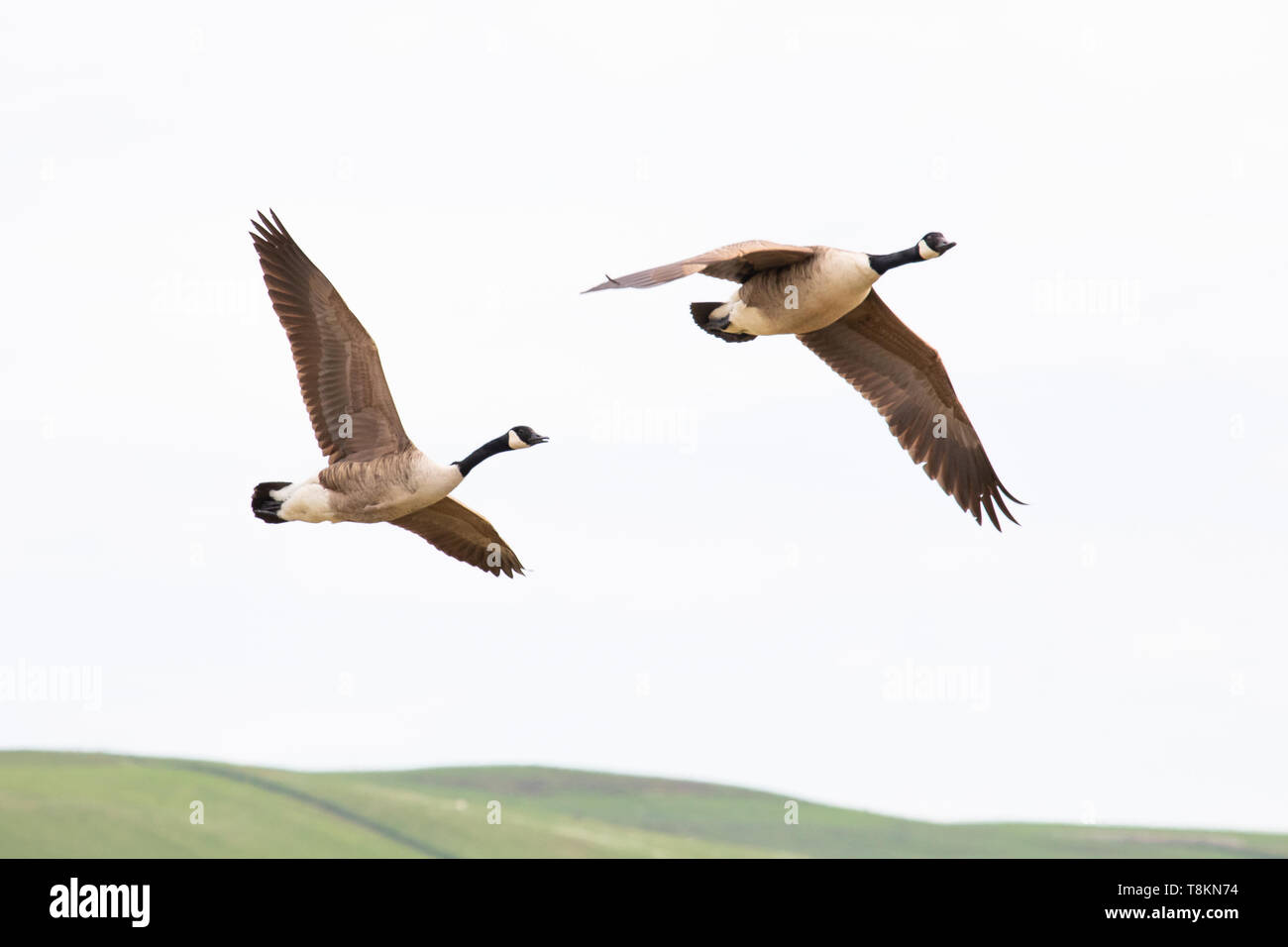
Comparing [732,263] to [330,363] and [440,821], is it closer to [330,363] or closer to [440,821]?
[330,363]

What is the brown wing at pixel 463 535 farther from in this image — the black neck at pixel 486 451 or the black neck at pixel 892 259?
the black neck at pixel 892 259

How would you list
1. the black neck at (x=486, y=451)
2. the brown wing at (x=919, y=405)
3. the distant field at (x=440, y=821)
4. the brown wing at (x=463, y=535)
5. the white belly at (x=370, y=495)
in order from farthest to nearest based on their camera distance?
1. the distant field at (x=440, y=821)
2. the brown wing at (x=919, y=405)
3. the brown wing at (x=463, y=535)
4. the black neck at (x=486, y=451)
5. the white belly at (x=370, y=495)

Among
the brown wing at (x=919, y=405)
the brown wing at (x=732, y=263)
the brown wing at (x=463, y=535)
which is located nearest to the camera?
the brown wing at (x=732, y=263)

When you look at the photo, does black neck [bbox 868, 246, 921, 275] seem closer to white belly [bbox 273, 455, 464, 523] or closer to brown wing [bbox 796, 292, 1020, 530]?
brown wing [bbox 796, 292, 1020, 530]

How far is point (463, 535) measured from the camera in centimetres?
1352

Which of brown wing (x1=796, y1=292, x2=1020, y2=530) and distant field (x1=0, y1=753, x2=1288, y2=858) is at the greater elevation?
brown wing (x1=796, y1=292, x2=1020, y2=530)

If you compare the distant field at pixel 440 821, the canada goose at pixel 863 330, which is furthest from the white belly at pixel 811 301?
the distant field at pixel 440 821

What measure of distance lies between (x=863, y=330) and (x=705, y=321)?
2158 mm

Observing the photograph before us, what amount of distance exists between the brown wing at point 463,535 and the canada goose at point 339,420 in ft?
3.63

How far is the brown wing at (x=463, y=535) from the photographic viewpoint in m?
13.1

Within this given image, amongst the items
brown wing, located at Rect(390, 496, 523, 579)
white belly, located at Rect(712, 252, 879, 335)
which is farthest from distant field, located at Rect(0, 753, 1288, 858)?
white belly, located at Rect(712, 252, 879, 335)

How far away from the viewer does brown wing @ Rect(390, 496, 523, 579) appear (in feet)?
42.9

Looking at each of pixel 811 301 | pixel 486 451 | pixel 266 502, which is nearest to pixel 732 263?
pixel 811 301
